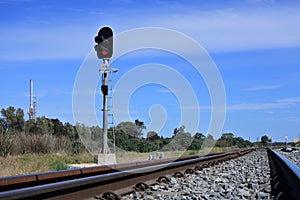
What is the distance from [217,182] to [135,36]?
5.59 m

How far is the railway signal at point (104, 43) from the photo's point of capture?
48.4ft

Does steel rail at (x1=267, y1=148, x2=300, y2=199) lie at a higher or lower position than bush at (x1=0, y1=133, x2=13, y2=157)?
lower

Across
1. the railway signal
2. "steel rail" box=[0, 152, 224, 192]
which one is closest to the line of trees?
the railway signal

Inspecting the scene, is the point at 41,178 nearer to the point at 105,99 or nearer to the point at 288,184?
the point at 288,184

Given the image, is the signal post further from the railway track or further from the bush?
the railway track

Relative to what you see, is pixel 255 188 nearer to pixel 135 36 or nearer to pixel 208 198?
pixel 208 198

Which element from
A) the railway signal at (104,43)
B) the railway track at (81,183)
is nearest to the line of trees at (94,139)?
A: the railway signal at (104,43)

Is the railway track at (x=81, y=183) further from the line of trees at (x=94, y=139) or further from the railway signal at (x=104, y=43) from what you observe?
the line of trees at (x=94, y=139)

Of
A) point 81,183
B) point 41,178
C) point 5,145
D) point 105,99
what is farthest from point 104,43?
point 81,183

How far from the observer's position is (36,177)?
695 cm

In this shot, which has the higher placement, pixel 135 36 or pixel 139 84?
pixel 135 36

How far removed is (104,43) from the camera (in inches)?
589

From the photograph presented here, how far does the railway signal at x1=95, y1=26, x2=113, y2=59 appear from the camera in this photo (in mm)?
14758

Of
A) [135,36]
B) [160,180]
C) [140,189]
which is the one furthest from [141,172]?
[135,36]
